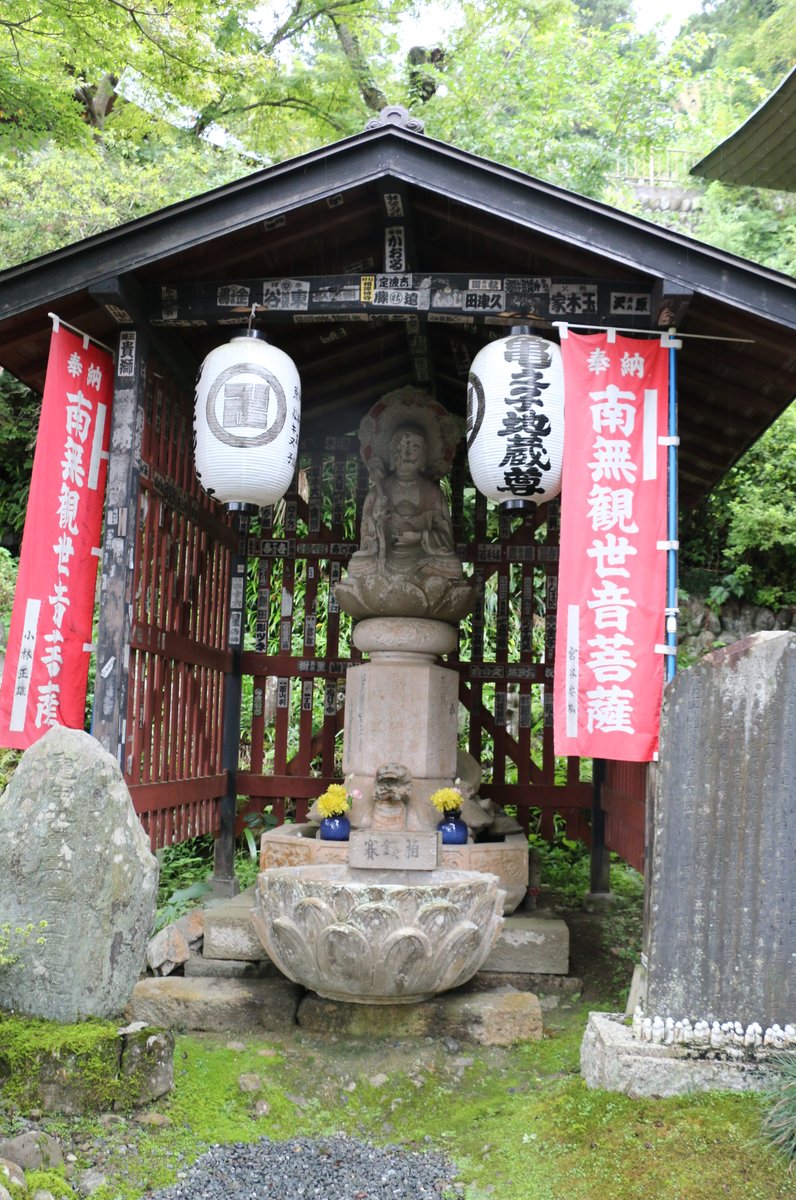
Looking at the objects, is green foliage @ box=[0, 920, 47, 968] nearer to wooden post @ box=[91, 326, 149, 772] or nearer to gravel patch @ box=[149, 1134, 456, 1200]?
gravel patch @ box=[149, 1134, 456, 1200]

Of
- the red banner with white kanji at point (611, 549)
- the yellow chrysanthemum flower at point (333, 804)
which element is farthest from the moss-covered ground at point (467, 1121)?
the red banner with white kanji at point (611, 549)

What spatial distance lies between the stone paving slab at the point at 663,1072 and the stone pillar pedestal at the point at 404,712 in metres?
2.83

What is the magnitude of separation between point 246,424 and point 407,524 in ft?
7.19

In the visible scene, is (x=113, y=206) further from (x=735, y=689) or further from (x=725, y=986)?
(x=725, y=986)

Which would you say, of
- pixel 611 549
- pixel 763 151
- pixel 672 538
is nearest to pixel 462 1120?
pixel 611 549

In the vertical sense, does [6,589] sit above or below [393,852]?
above

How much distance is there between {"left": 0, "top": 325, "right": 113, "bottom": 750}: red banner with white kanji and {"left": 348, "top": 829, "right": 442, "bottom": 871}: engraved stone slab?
2146 millimetres

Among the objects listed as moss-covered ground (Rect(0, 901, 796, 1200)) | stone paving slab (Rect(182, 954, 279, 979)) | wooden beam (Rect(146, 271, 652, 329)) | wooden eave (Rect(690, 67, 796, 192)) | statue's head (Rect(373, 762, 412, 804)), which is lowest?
moss-covered ground (Rect(0, 901, 796, 1200))

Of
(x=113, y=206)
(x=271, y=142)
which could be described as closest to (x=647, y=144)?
(x=271, y=142)

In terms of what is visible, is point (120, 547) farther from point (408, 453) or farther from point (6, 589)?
point (6, 589)

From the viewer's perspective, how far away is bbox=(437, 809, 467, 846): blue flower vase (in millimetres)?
7133

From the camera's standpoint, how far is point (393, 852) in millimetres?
6141

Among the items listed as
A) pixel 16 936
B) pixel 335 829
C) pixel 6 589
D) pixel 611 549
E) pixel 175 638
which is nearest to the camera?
pixel 16 936

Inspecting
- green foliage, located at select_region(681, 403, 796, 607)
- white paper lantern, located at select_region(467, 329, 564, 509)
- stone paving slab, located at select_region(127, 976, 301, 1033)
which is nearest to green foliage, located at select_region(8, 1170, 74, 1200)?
stone paving slab, located at select_region(127, 976, 301, 1033)
